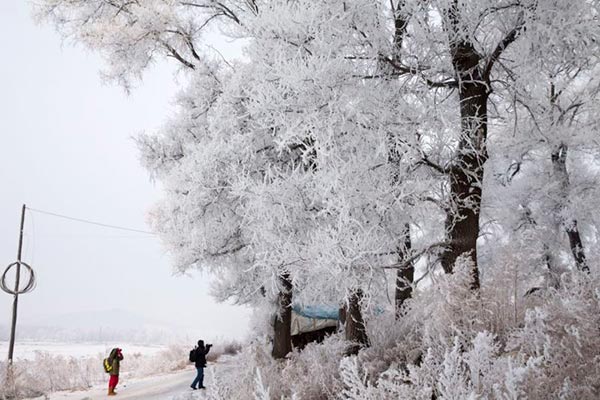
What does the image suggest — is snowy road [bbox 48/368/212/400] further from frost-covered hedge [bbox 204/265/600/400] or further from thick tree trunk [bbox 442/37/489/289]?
thick tree trunk [bbox 442/37/489/289]

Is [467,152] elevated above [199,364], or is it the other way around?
[467,152]

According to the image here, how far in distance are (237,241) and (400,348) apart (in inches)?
236

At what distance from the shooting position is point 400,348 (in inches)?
260

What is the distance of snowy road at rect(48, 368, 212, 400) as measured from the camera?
12.1 m

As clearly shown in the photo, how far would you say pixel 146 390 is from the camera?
43.1 feet

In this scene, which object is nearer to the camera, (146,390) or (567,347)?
(567,347)

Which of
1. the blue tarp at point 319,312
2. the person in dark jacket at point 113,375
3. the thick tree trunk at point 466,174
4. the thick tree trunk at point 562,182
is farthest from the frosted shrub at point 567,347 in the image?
the blue tarp at point 319,312

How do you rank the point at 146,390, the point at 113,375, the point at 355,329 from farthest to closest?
the point at 113,375 < the point at 146,390 < the point at 355,329

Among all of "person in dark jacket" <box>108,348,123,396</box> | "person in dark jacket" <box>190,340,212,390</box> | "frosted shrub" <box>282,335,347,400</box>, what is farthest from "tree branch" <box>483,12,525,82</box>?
"person in dark jacket" <box>108,348,123,396</box>

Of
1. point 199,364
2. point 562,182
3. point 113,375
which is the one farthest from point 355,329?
point 562,182

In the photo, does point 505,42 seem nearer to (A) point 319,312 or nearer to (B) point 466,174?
(B) point 466,174

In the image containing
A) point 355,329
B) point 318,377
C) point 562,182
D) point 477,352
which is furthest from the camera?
point 562,182

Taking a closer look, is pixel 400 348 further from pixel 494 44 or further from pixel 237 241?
pixel 237 241

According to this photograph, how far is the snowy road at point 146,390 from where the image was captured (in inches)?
477
